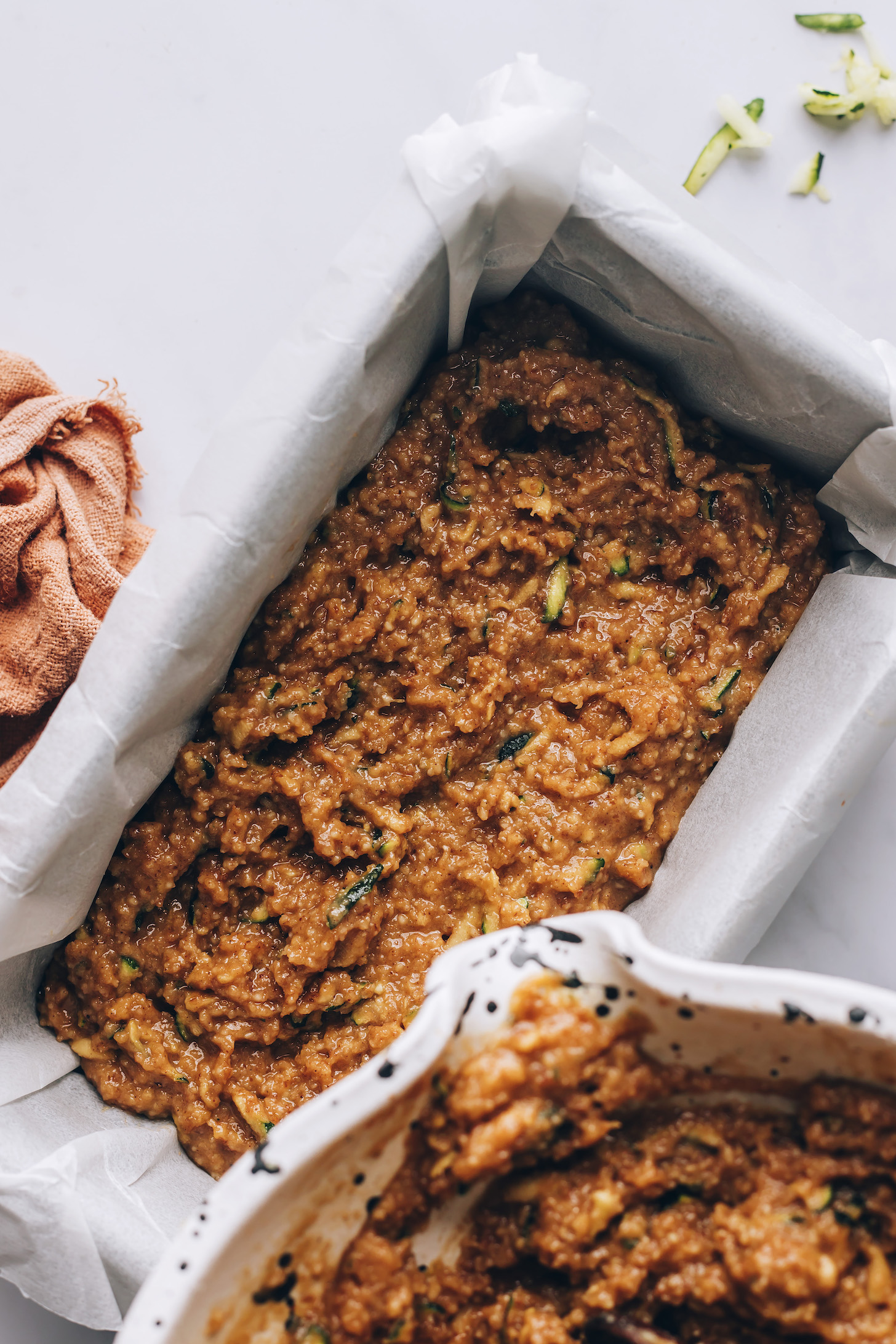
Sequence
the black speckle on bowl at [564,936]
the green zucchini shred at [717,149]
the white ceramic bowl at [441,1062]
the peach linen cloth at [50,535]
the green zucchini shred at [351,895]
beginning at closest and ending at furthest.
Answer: the white ceramic bowl at [441,1062] < the black speckle on bowl at [564,936] < the green zucchini shred at [351,895] < the peach linen cloth at [50,535] < the green zucchini shred at [717,149]

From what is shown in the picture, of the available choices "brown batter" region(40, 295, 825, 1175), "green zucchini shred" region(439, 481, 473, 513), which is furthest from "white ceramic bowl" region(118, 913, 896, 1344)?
"green zucchini shred" region(439, 481, 473, 513)

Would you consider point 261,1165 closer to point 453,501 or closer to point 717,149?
point 453,501

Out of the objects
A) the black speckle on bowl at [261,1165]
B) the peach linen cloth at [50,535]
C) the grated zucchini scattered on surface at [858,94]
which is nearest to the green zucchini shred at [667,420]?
the grated zucchini scattered on surface at [858,94]

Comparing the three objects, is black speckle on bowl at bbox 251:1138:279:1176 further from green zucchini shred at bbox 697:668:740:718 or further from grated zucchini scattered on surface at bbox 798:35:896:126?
grated zucchini scattered on surface at bbox 798:35:896:126

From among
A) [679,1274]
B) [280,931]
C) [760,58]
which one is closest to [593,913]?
[679,1274]

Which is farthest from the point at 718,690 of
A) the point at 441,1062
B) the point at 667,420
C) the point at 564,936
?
the point at 441,1062

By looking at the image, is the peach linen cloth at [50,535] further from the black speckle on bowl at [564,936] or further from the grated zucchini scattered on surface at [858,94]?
the grated zucchini scattered on surface at [858,94]

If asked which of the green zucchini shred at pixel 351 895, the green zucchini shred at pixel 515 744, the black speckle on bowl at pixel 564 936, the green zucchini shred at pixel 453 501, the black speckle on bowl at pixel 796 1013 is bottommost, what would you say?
the green zucchini shred at pixel 351 895
